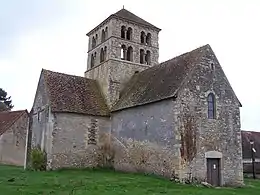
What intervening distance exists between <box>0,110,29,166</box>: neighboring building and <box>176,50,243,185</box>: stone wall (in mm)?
22443

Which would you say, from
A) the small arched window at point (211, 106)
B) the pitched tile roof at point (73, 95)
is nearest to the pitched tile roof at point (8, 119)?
the pitched tile roof at point (73, 95)

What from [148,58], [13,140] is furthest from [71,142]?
[13,140]

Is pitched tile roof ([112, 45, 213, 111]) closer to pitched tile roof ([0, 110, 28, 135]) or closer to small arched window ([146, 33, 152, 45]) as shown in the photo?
small arched window ([146, 33, 152, 45])

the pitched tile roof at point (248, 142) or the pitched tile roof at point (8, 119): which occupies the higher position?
the pitched tile roof at point (8, 119)

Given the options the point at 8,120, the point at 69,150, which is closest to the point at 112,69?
the point at 69,150

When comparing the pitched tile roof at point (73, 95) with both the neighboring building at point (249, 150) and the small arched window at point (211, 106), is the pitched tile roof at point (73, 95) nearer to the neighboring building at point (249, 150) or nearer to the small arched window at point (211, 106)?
the small arched window at point (211, 106)

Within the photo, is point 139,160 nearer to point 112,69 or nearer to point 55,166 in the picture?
point 55,166

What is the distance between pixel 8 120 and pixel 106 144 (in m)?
17.4

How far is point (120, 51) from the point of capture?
3045 centimetres

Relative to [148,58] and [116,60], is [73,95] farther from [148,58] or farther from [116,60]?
[148,58]

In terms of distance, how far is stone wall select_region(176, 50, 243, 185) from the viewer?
67.4 feet

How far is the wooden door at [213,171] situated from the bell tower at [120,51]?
33.7 ft

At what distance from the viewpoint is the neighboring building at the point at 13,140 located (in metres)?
36.5

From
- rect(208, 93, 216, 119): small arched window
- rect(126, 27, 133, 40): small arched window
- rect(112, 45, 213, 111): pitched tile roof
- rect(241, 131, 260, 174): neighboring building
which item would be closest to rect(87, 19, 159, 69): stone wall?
rect(126, 27, 133, 40): small arched window
